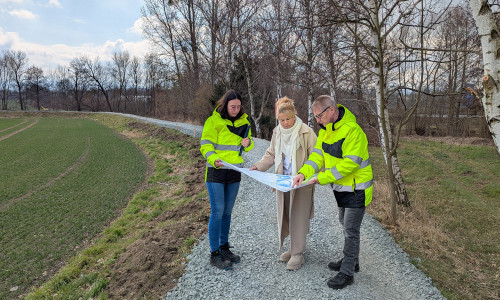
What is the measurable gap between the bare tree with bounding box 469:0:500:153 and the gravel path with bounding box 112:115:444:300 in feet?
6.75

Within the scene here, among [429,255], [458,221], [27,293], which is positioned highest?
[429,255]

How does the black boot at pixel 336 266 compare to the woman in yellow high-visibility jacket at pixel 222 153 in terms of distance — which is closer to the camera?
the woman in yellow high-visibility jacket at pixel 222 153

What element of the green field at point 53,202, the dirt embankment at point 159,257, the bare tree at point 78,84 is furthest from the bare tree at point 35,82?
the dirt embankment at point 159,257

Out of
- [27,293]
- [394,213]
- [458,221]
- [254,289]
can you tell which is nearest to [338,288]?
[254,289]

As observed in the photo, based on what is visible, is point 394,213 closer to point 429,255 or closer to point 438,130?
point 429,255

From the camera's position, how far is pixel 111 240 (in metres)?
7.36

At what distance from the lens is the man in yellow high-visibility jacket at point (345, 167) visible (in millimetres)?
3377

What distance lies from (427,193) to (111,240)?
10.3m

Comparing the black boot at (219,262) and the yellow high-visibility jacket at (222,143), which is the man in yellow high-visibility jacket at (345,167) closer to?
the yellow high-visibility jacket at (222,143)

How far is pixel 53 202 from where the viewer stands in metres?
10.5

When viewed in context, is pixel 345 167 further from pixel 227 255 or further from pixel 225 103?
pixel 227 255

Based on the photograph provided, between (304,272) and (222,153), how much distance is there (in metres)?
1.87

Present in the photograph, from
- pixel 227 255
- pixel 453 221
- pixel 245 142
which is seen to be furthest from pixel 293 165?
pixel 453 221

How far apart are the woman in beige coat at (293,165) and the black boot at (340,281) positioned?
52cm
